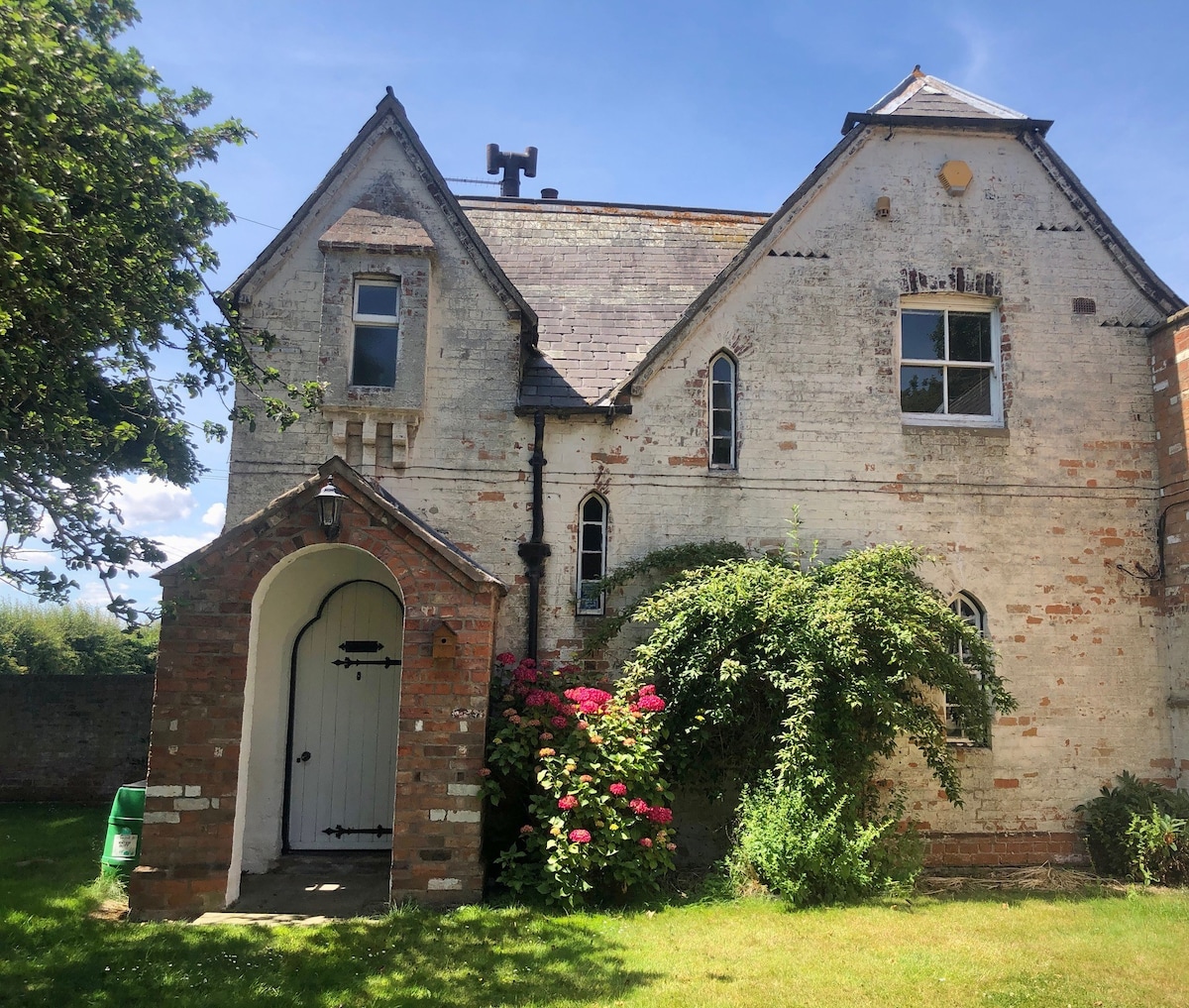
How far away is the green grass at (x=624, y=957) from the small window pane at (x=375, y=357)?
6.04 m

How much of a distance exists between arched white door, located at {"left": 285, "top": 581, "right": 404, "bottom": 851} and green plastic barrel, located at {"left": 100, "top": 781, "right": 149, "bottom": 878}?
1.58 metres

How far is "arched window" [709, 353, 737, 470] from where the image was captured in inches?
430

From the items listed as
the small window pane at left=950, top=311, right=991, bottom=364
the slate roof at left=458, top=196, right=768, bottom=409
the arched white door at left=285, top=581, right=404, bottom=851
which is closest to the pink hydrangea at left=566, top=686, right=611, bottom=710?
the arched white door at left=285, top=581, right=404, bottom=851

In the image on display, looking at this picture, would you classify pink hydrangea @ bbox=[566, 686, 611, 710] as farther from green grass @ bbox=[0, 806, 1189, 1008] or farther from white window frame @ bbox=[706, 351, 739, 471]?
white window frame @ bbox=[706, 351, 739, 471]

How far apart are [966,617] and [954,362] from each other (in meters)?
3.35

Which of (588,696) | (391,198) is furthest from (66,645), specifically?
(588,696)

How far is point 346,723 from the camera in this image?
32.5 feet

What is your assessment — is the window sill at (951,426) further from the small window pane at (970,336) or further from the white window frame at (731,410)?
the white window frame at (731,410)

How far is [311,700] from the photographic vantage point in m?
9.91

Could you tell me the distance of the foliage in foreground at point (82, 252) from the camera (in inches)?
225

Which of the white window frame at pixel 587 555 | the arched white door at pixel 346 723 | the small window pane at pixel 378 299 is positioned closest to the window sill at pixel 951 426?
the white window frame at pixel 587 555

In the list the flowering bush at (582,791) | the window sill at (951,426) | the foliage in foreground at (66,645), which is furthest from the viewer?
the foliage in foreground at (66,645)

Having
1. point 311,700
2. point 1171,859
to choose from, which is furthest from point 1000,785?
point 311,700

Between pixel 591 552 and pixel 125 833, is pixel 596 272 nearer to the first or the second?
pixel 591 552
